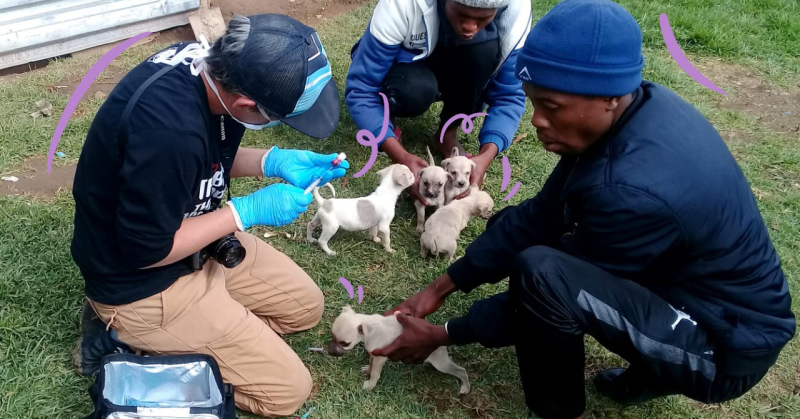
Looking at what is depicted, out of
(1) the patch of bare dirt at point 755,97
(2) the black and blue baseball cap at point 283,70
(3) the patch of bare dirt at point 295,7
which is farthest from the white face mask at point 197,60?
(1) the patch of bare dirt at point 755,97

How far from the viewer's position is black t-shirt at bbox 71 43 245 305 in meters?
2.06

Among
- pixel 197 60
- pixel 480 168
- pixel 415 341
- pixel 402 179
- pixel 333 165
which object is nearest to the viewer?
pixel 197 60

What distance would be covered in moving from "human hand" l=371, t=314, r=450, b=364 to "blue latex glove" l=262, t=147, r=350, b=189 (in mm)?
719

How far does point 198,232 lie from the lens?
7.79ft

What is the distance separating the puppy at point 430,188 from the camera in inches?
151

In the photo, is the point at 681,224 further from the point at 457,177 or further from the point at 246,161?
the point at 457,177

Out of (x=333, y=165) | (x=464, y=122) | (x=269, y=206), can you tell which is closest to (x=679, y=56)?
(x=464, y=122)

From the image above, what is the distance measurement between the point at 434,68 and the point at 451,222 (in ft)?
4.20

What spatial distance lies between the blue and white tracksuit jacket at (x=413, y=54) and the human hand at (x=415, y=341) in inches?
69.9

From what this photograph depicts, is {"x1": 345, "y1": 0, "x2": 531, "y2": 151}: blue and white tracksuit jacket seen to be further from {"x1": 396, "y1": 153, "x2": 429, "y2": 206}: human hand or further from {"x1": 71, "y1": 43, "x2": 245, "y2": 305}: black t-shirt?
{"x1": 71, "y1": 43, "x2": 245, "y2": 305}: black t-shirt

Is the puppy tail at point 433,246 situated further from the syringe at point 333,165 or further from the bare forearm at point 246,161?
the bare forearm at point 246,161

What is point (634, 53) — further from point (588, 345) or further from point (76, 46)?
point (76, 46)

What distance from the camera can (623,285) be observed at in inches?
87.7

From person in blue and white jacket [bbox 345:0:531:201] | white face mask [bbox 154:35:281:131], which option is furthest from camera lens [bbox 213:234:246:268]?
person in blue and white jacket [bbox 345:0:531:201]
